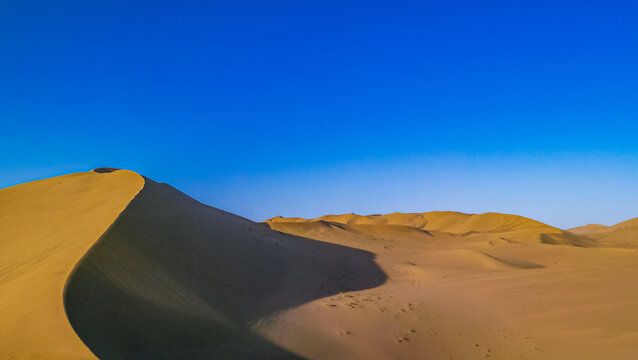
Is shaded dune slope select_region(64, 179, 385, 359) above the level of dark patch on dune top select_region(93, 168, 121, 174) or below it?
below

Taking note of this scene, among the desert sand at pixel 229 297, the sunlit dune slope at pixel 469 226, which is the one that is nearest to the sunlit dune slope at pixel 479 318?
the desert sand at pixel 229 297

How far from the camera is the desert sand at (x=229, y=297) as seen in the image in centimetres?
431

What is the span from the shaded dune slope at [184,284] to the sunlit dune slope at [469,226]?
10576mm

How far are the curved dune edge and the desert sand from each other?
0.03m

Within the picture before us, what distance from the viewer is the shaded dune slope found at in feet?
14.3

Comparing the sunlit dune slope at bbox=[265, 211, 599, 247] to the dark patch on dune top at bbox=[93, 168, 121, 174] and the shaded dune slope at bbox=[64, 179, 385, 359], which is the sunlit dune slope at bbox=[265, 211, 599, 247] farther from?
the shaded dune slope at bbox=[64, 179, 385, 359]

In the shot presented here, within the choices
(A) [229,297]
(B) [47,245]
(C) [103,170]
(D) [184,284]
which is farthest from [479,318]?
(C) [103,170]

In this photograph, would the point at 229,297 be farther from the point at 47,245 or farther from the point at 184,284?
the point at 47,245

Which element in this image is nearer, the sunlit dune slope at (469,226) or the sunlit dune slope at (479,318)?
the sunlit dune slope at (479,318)

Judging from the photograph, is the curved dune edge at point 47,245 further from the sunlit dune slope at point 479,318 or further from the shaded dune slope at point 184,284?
the sunlit dune slope at point 479,318

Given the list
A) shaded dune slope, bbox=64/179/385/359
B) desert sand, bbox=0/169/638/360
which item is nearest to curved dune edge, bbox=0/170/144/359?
desert sand, bbox=0/169/638/360

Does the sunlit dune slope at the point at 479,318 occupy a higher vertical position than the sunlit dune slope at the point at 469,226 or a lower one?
lower

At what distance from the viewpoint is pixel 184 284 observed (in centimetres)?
647

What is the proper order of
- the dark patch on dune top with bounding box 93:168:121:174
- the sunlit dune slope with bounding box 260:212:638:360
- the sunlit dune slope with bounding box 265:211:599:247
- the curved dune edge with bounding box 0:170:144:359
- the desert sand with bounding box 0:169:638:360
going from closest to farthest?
the curved dune edge with bounding box 0:170:144:359 < the desert sand with bounding box 0:169:638:360 < the sunlit dune slope with bounding box 260:212:638:360 < the dark patch on dune top with bounding box 93:168:121:174 < the sunlit dune slope with bounding box 265:211:599:247
